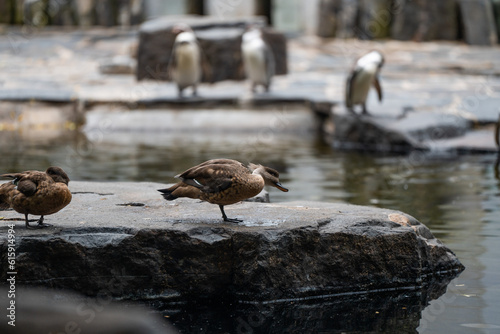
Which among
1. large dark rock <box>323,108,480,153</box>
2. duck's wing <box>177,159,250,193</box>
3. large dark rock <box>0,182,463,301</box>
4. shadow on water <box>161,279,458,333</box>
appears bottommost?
large dark rock <box>323,108,480,153</box>

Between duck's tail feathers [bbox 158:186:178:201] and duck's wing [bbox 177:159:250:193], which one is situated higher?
duck's wing [bbox 177:159:250:193]

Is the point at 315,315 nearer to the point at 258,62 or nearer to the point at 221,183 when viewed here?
the point at 221,183

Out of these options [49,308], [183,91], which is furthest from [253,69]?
[49,308]

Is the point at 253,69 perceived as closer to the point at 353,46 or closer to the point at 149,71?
the point at 149,71

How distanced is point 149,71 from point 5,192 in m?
12.7

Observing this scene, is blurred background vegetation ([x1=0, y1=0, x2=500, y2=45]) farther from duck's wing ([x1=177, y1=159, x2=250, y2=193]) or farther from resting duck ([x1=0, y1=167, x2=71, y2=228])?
resting duck ([x1=0, y1=167, x2=71, y2=228])

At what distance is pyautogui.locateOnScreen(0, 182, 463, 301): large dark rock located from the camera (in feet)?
14.3

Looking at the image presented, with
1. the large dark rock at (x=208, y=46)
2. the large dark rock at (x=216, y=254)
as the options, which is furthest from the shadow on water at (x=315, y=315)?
the large dark rock at (x=208, y=46)

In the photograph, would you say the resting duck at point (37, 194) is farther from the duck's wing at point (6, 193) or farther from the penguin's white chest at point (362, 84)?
the penguin's white chest at point (362, 84)

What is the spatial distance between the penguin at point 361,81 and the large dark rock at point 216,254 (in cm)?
757

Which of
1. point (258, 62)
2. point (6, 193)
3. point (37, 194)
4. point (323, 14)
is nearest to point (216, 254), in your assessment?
point (37, 194)

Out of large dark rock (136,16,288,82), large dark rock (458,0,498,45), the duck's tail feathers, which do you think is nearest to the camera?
the duck's tail feathers

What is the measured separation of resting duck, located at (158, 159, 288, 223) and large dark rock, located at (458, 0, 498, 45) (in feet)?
56.7

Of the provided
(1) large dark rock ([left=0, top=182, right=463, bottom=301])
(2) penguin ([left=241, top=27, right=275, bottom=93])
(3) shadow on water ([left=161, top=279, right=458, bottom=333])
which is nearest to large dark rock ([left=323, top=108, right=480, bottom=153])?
(2) penguin ([left=241, top=27, right=275, bottom=93])
